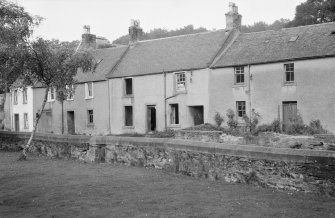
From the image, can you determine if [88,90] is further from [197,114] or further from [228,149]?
[228,149]

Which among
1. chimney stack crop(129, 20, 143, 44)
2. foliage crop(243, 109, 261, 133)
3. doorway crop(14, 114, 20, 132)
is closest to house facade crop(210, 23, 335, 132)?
foliage crop(243, 109, 261, 133)

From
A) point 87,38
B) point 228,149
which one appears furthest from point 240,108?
point 87,38

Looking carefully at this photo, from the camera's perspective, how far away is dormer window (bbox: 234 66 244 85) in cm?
2980

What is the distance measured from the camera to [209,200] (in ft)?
32.1

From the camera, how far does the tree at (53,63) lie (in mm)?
19422

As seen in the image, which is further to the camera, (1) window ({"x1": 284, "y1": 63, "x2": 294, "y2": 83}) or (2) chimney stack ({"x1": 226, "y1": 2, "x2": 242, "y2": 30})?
(2) chimney stack ({"x1": 226, "y1": 2, "x2": 242, "y2": 30})

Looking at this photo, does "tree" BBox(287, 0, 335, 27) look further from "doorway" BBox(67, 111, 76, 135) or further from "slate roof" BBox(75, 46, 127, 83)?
"doorway" BBox(67, 111, 76, 135)

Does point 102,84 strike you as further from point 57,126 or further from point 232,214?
point 232,214

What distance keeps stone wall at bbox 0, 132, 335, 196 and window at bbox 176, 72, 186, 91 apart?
1461 centimetres

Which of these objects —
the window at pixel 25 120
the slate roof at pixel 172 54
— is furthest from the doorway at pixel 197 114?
the window at pixel 25 120

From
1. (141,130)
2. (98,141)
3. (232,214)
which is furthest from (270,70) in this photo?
(232,214)

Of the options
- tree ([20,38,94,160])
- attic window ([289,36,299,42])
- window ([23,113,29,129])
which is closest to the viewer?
tree ([20,38,94,160])

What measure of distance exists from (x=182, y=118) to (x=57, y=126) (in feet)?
49.0

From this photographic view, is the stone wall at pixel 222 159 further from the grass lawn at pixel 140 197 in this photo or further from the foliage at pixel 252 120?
the foliage at pixel 252 120
